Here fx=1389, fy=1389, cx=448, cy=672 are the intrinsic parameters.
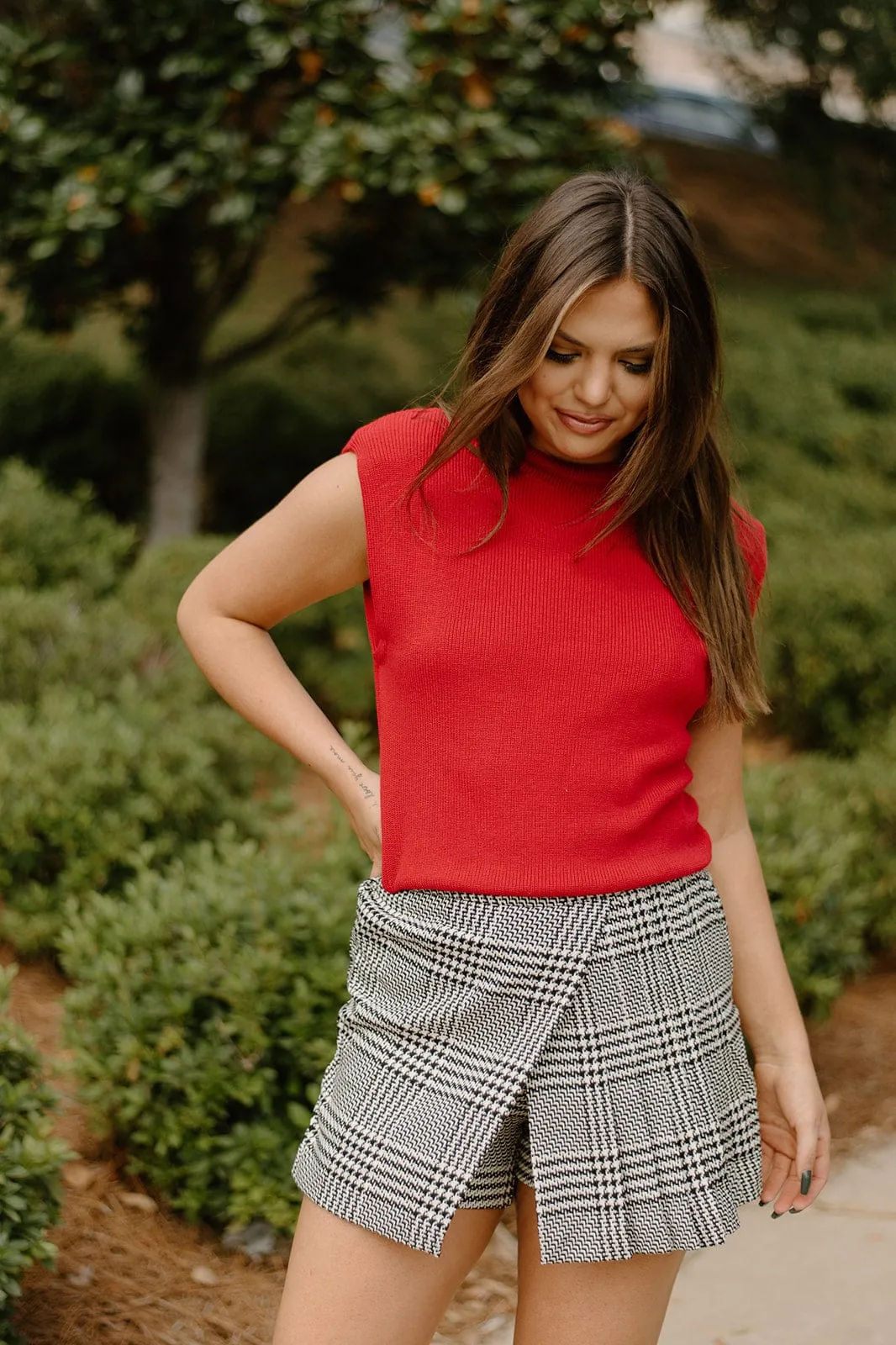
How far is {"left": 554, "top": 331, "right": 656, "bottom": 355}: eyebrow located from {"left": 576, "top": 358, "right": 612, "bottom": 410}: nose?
0.9 inches

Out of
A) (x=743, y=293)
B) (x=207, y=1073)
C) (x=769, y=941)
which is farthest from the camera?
(x=743, y=293)

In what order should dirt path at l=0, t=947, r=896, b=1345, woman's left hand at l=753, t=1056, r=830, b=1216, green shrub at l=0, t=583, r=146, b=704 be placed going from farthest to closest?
green shrub at l=0, t=583, r=146, b=704 < dirt path at l=0, t=947, r=896, b=1345 < woman's left hand at l=753, t=1056, r=830, b=1216

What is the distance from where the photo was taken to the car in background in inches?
→ 579

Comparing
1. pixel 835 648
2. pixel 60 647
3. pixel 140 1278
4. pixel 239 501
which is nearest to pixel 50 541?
pixel 60 647

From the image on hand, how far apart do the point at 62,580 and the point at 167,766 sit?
1.46 m

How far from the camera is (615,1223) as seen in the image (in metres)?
1.65

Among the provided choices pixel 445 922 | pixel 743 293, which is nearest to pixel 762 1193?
pixel 445 922

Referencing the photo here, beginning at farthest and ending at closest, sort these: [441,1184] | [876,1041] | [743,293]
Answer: [743,293], [876,1041], [441,1184]

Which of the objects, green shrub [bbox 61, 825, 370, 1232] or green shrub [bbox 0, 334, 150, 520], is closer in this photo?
green shrub [bbox 61, 825, 370, 1232]

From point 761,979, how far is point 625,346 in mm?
887

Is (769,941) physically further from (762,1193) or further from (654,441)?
(654,441)

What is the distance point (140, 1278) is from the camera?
2.72 m

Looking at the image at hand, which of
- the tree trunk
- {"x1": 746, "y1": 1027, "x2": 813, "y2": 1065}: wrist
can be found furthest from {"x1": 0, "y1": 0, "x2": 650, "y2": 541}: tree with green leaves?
{"x1": 746, "y1": 1027, "x2": 813, "y2": 1065}: wrist

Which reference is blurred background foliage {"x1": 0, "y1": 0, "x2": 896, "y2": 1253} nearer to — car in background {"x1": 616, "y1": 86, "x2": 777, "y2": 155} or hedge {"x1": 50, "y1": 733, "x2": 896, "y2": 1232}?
hedge {"x1": 50, "y1": 733, "x2": 896, "y2": 1232}
